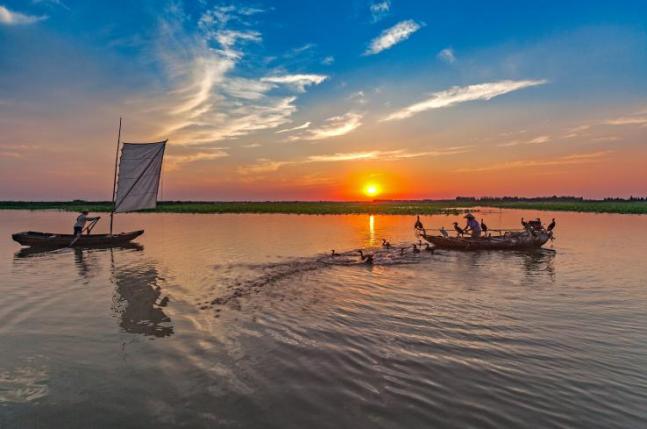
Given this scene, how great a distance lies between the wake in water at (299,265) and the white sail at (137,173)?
43.0ft

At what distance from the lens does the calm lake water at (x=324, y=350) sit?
5.30 meters

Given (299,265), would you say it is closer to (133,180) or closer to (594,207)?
(133,180)

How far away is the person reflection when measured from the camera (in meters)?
9.11

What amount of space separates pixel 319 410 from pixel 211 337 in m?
3.98

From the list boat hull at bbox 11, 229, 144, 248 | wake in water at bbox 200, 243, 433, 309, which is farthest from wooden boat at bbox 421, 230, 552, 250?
boat hull at bbox 11, 229, 144, 248

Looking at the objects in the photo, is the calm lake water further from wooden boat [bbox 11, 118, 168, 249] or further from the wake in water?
wooden boat [bbox 11, 118, 168, 249]

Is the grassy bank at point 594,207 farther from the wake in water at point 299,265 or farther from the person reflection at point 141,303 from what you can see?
the person reflection at point 141,303

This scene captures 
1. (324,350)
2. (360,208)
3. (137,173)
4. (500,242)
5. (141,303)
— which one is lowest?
(141,303)

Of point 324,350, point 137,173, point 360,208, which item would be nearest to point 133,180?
point 137,173

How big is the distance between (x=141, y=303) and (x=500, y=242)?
2152 cm

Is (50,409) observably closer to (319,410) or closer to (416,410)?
(319,410)

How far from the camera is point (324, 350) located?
7504 millimetres

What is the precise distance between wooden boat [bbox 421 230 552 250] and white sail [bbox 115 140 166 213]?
21.0 m

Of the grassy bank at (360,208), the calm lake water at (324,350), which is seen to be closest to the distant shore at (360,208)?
the grassy bank at (360,208)
